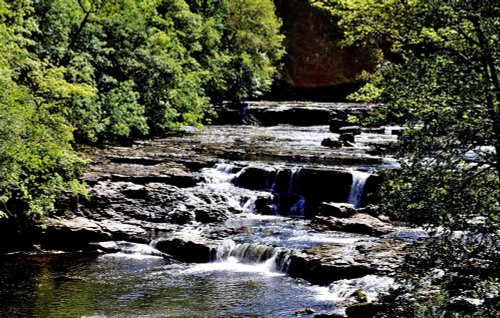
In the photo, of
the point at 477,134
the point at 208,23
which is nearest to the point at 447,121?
the point at 477,134

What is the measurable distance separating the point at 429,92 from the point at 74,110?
17.4 metres

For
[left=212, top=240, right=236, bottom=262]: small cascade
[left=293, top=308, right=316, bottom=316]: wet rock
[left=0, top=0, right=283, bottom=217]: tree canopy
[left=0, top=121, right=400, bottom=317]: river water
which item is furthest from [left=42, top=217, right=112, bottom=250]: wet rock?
[left=293, top=308, right=316, bottom=316]: wet rock

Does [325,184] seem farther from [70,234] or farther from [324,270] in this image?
[70,234]

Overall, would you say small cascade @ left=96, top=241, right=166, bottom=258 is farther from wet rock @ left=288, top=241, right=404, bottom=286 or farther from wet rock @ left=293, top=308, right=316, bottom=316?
wet rock @ left=293, top=308, right=316, bottom=316

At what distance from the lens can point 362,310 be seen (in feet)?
34.9

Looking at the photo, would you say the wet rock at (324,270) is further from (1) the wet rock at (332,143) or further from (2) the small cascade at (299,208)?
(1) the wet rock at (332,143)

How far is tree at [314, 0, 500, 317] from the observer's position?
6352 millimetres

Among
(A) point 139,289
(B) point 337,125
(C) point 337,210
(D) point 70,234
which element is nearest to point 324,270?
(A) point 139,289

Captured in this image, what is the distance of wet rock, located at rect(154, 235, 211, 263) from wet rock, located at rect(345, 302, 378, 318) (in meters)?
5.34

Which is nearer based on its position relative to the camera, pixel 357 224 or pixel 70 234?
pixel 70 234

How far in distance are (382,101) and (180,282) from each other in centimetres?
742

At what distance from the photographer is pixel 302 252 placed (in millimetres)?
14273

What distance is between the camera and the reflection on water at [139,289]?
11.3 m

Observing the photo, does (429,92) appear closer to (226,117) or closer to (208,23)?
(208,23)
